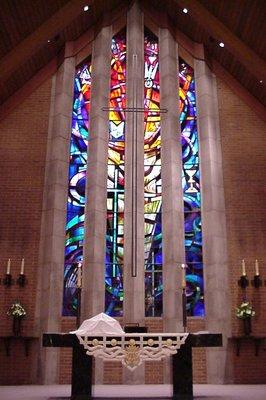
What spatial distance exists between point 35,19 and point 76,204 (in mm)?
3908

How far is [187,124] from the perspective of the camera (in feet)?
38.5

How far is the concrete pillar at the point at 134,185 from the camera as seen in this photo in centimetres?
995

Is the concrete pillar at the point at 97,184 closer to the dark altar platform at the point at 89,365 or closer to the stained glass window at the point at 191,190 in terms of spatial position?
the stained glass window at the point at 191,190

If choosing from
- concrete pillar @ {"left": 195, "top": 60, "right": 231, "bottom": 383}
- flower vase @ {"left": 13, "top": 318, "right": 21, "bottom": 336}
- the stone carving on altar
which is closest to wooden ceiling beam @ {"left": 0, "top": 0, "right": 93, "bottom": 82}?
concrete pillar @ {"left": 195, "top": 60, "right": 231, "bottom": 383}

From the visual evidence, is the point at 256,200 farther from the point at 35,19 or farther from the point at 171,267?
the point at 35,19

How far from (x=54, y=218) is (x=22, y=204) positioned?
31.9 inches

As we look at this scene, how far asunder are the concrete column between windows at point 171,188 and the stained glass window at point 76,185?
5.90 feet

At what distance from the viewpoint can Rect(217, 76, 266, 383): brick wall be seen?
968cm

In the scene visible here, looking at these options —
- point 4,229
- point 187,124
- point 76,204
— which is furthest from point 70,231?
point 187,124

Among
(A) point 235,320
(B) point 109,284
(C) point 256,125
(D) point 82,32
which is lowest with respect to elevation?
(A) point 235,320

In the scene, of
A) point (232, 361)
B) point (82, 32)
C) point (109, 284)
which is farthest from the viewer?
point (82, 32)

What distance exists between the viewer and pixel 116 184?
36.5ft

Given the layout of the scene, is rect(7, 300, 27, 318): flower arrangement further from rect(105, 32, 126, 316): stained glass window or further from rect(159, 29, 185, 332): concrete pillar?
rect(159, 29, 185, 332): concrete pillar

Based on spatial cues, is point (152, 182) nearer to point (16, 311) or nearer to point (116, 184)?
point (116, 184)
